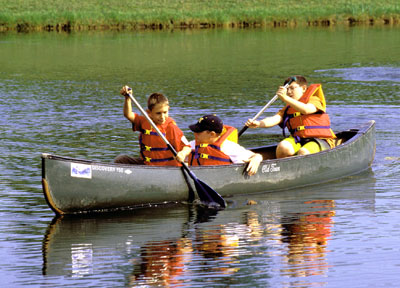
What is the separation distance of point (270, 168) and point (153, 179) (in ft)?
4.67

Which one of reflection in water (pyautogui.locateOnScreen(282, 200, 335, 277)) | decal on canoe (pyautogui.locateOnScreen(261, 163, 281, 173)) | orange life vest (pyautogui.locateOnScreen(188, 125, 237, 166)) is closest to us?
reflection in water (pyautogui.locateOnScreen(282, 200, 335, 277))

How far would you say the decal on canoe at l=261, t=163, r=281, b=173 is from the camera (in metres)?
8.88

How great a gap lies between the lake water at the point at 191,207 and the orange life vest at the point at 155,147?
0.57 metres

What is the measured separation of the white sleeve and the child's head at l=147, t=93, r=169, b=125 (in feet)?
2.31

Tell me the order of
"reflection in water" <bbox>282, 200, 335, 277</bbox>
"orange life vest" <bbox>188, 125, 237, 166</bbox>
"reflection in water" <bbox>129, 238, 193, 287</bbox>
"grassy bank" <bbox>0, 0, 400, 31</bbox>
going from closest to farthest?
1. "reflection in water" <bbox>129, 238, 193, 287</bbox>
2. "reflection in water" <bbox>282, 200, 335, 277</bbox>
3. "orange life vest" <bbox>188, 125, 237, 166</bbox>
4. "grassy bank" <bbox>0, 0, 400, 31</bbox>

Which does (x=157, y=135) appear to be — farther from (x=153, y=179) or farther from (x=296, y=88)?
(x=296, y=88)

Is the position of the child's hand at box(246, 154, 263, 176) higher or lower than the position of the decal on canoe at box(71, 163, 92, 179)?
lower

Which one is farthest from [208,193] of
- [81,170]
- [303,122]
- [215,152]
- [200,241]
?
[303,122]

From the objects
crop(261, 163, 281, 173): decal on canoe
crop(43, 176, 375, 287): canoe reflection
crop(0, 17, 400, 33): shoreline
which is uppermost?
crop(261, 163, 281, 173): decal on canoe

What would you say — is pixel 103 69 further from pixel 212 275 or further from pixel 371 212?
pixel 212 275

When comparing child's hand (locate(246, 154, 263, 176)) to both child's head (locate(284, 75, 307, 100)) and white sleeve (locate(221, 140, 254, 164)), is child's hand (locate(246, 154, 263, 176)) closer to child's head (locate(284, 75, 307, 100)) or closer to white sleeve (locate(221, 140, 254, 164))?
white sleeve (locate(221, 140, 254, 164))

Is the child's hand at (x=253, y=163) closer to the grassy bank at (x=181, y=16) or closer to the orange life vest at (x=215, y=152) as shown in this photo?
the orange life vest at (x=215, y=152)

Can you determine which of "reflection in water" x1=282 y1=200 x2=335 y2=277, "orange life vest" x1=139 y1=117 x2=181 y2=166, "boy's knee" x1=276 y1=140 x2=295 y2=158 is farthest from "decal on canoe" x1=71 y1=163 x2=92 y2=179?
"boy's knee" x1=276 y1=140 x2=295 y2=158

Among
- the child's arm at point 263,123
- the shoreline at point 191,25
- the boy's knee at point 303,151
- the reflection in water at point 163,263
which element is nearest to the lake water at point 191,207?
the reflection in water at point 163,263
